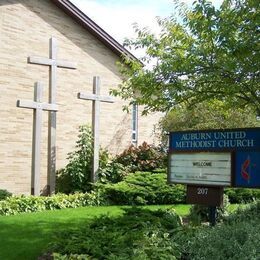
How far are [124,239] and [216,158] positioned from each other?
2622mm

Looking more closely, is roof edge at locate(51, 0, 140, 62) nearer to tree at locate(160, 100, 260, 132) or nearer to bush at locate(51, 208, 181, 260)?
tree at locate(160, 100, 260, 132)

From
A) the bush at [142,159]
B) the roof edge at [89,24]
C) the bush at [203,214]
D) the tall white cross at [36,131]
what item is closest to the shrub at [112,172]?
the bush at [142,159]

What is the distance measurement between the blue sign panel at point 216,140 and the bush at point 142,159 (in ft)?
31.7

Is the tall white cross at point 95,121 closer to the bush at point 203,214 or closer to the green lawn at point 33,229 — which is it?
the green lawn at point 33,229

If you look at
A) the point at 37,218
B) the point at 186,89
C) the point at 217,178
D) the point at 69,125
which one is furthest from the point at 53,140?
the point at 217,178

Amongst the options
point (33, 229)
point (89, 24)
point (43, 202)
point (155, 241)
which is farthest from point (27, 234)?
point (89, 24)

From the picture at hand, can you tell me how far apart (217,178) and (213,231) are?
1.82 metres

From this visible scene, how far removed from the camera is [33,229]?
404 inches

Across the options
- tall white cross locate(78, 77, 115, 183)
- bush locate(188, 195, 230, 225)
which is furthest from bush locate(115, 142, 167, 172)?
bush locate(188, 195, 230, 225)

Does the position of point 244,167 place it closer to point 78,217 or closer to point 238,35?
point 238,35

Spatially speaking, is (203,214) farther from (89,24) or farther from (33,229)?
(89,24)

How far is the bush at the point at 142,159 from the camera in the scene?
19.6m

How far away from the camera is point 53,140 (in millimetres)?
16953

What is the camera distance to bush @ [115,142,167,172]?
1962 cm
